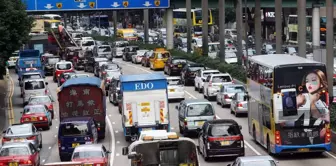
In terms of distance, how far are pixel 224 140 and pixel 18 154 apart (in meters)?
7.30

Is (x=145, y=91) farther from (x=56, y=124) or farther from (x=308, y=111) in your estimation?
(x=56, y=124)

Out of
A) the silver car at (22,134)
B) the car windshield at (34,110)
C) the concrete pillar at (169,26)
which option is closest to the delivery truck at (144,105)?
the silver car at (22,134)

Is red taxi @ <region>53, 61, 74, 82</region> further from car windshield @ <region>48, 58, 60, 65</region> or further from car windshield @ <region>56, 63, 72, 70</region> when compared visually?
car windshield @ <region>48, 58, 60, 65</region>

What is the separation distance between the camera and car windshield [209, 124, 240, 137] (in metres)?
33.3

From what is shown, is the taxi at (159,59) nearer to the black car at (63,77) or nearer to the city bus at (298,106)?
the black car at (63,77)

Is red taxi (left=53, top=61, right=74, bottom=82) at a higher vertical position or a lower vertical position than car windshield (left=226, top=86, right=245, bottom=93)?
higher

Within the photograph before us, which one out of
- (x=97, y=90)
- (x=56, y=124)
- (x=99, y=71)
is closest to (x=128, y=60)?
(x=99, y=71)

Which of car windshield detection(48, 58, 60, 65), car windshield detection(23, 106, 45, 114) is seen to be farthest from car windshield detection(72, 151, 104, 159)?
car windshield detection(48, 58, 60, 65)

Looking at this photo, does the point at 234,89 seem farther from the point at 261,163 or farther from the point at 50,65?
the point at 50,65

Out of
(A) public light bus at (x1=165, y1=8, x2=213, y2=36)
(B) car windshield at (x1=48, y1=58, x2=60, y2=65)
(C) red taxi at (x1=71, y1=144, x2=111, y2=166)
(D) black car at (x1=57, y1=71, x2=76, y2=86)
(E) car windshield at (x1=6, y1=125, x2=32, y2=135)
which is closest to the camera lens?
(C) red taxi at (x1=71, y1=144, x2=111, y2=166)

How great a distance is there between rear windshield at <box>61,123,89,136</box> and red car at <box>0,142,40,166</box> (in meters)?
3.05

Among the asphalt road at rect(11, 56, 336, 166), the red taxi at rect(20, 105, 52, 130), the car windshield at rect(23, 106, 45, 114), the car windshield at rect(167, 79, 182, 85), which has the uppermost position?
the car windshield at rect(167, 79, 182, 85)

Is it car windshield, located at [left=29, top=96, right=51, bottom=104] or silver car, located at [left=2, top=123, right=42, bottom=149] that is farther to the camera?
car windshield, located at [left=29, top=96, right=51, bottom=104]

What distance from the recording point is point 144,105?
38375 mm
